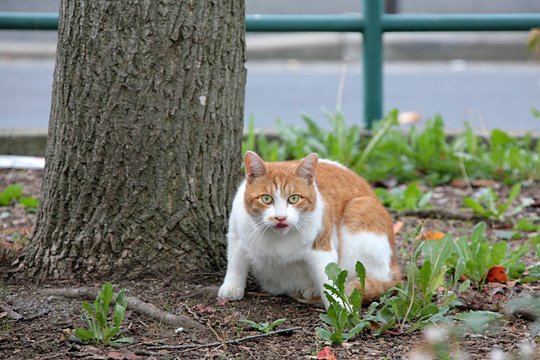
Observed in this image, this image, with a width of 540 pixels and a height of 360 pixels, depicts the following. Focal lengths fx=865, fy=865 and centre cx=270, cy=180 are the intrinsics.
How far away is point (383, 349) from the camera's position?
11.7 ft

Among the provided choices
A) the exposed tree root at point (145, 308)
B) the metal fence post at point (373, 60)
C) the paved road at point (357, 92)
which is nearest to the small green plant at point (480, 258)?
the exposed tree root at point (145, 308)

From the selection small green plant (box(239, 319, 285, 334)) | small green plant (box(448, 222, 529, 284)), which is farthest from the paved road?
small green plant (box(239, 319, 285, 334))

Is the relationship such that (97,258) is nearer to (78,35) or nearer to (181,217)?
(181,217)

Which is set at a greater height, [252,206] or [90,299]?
[252,206]

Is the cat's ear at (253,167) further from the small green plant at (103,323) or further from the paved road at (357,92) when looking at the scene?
the paved road at (357,92)

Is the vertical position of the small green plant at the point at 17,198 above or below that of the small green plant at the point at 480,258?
above

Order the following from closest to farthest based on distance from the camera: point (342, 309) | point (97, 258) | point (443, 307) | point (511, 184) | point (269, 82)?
point (342, 309) < point (443, 307) < point (97, 258) < point (511, 184) < point (269, 82)

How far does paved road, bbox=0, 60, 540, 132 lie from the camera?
33.2ft

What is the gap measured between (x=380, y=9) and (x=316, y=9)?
1202cm

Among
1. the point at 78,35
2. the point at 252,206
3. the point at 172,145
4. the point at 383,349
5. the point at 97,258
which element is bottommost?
the point at 383,349

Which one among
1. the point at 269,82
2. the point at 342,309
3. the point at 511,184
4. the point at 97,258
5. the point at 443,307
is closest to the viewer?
the point at 342,309

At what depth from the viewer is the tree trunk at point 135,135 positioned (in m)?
3.97

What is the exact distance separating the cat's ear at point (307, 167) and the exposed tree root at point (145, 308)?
841 mm

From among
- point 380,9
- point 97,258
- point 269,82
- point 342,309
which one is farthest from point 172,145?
point 269,82
